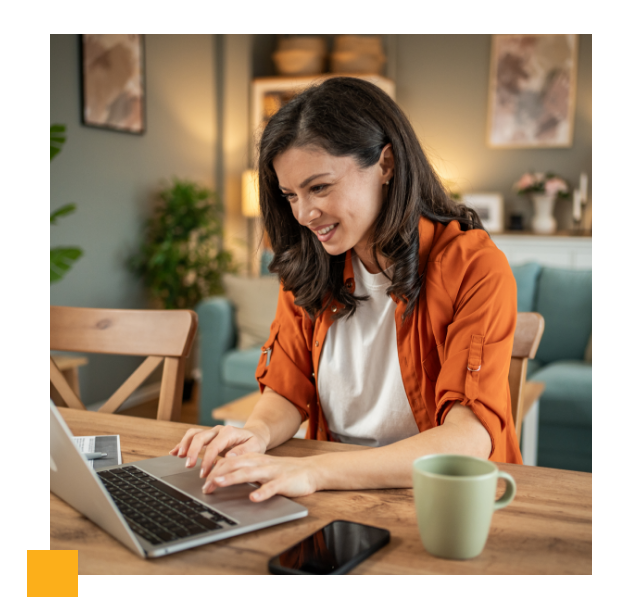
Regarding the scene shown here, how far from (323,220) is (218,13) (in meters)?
0.68

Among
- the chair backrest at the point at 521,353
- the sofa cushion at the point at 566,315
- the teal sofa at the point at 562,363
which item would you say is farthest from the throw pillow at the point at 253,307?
the chair backrest at the point at 521,353

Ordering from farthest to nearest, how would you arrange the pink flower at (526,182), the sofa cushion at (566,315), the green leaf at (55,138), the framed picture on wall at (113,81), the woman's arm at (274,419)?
1. the pink flower at (526,182)
2. the framed picture on wall at (113,81)
3. the sofa cushion at (566,315)
4. the green leaf at (55,138)
5. the woman's arm at (274,419)

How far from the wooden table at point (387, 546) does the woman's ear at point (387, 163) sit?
521 millimetres

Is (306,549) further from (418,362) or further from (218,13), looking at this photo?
(218,13)

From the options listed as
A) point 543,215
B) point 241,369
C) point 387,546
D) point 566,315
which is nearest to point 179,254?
point 241,369

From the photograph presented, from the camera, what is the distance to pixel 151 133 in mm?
4258

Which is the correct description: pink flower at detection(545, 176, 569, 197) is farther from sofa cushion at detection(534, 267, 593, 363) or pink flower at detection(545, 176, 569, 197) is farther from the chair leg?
the chair leg

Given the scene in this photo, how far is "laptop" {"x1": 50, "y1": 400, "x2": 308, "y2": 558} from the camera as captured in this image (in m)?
0.67

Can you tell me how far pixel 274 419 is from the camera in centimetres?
111

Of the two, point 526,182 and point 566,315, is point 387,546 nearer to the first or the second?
point 566,315

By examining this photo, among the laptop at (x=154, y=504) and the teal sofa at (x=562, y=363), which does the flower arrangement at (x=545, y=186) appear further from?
the laptop at (x=154, y=504)

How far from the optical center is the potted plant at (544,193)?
197 inches

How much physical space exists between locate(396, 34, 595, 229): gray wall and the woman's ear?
14.1 feet

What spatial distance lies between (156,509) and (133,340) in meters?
Result: 0.72
